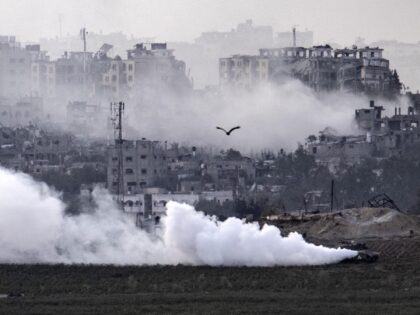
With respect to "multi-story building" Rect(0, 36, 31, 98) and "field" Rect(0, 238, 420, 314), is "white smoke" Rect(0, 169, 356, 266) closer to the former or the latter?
"field" Rect(0, 238, 420, 314)

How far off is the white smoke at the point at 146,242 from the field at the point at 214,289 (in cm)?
145

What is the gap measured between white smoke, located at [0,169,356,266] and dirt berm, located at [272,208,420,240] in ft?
24.7

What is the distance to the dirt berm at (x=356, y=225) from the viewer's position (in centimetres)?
7775

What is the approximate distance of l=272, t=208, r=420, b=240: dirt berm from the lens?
255ft

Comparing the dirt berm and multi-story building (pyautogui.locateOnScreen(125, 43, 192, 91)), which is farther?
multi-story building (pyautogui.locateOnScreen(125, 43, 192, 91))

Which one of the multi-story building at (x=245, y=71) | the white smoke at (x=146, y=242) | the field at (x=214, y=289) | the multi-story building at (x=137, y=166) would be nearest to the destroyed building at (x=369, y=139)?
the multi-story building at (x=137, y=166)

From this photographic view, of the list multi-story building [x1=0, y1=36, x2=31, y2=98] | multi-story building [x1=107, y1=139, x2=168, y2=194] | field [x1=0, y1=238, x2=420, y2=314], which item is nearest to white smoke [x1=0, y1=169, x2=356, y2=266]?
field [x1=0, y1=238, x2=420, y2=314]

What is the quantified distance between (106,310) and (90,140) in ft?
267

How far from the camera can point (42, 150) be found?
12481 centimetres

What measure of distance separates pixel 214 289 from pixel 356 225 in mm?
19321

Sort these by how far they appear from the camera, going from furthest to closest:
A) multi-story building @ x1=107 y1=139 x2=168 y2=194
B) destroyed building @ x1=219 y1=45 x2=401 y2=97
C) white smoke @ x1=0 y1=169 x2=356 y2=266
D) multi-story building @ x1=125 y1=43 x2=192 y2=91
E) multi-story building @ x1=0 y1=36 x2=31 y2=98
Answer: multi-story building @ x1=0 y1=36 x2=31 y2=98 → multi-story building @ x1=125 y1=43 x2=192 y2=91 → destroyed building @ x1=219 y1=45 x2=401 y2=97 → multi-story building @ x1=107 y1=139 x2=168 y2=194 → white smoke @ x1=0 y1=169 x2=356 y2=266

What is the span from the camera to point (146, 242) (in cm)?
6975

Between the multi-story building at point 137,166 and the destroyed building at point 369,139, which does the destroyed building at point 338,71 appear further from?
the multi-story building at point 137,166

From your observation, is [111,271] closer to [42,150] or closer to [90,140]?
[42,150]
